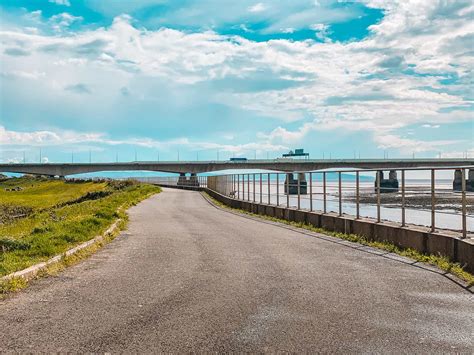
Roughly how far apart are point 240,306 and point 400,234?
652cm

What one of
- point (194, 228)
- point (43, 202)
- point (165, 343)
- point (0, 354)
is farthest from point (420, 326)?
point (43, 202)

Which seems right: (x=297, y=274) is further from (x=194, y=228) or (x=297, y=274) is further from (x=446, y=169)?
(x=194, y=228)

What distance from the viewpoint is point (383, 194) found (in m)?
15.2

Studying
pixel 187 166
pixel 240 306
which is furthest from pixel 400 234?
pixel 187 166

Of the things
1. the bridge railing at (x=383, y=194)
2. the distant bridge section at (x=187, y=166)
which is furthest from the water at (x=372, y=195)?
the distant bridge section at (x=187, y=166)

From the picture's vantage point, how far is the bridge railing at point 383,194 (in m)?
10.6

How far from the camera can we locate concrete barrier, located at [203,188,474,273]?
9748 mm

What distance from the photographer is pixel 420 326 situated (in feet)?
20.2

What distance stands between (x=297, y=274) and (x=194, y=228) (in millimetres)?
8916

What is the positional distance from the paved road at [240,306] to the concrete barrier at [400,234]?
813 mm

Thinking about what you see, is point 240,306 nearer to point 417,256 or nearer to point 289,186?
point 417,256

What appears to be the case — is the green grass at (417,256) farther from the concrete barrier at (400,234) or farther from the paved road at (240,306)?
the paved road at (240,306)

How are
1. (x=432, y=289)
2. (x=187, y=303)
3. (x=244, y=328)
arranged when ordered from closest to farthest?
(x=244, y=328)
(x=187, y=303)
(x=432, y=289)

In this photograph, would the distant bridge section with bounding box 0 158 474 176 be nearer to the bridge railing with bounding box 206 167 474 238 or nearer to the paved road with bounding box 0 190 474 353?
the bridge railing with bounding box 206 167 474 238
